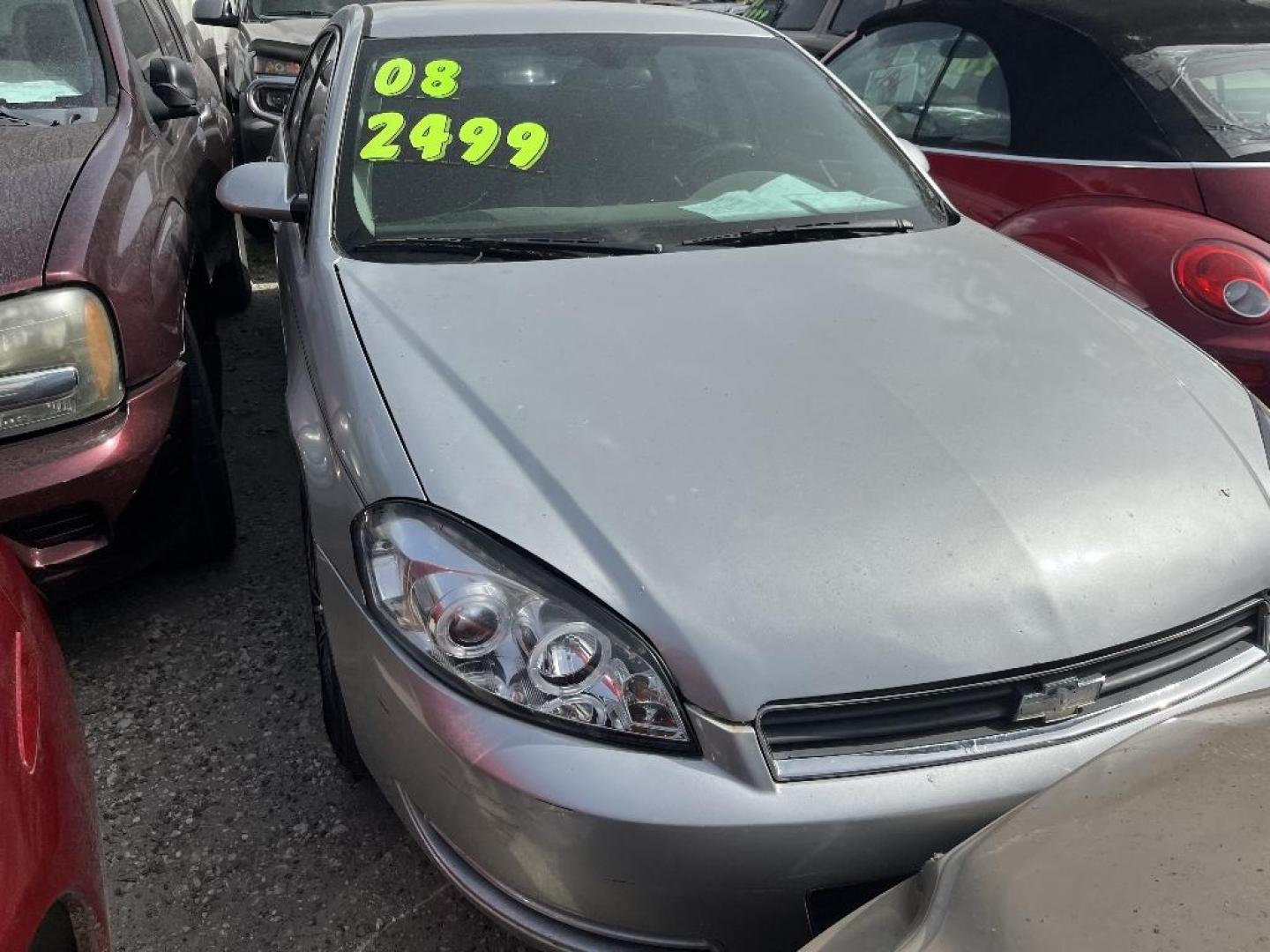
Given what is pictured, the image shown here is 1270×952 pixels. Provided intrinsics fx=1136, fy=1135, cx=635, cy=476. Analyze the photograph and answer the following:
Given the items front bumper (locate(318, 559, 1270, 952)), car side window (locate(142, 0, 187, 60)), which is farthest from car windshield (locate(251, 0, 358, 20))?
front bumper (locate(318, 559, 1270, 952))

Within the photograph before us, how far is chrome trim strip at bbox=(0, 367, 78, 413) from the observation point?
234 centimetres

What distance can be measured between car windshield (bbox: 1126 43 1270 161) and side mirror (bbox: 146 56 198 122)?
2907mm

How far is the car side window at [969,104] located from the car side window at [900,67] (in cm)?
6

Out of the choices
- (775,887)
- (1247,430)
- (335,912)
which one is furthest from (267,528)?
(1247,430)

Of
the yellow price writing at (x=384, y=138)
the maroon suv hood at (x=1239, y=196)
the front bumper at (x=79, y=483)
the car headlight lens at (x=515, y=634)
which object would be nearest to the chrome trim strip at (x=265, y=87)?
the yellow price writing at (x=384, y=138)

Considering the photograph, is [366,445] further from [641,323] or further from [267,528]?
[267,528]

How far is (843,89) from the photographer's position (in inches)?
127

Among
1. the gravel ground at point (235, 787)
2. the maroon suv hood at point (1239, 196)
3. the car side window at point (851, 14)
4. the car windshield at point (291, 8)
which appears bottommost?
the car windshield at point (291, 8)

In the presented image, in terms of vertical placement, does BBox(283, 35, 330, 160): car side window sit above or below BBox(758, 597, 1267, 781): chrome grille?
below

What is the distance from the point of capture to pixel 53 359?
93.8 inches

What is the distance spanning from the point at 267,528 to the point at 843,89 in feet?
6.90

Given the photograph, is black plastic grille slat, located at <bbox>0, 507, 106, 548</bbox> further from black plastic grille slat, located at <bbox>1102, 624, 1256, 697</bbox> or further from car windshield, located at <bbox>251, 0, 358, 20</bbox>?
car windshield, located at <bbox>251, 0, 358, 20</bbox>

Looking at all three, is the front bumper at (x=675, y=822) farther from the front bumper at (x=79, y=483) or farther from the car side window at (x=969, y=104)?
the car side window at (x=969, y=104)

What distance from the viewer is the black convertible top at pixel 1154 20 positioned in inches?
141
